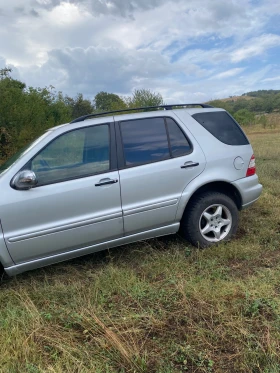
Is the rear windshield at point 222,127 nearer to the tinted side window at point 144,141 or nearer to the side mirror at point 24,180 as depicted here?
the tinted side window at point 144,141

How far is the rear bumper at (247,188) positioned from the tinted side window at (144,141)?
3.36 feet

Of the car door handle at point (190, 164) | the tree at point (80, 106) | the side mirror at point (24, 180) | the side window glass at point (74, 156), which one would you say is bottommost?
the car door handle at point (190, 164)

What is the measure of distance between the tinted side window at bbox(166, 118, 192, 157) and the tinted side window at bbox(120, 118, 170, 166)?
7 cm

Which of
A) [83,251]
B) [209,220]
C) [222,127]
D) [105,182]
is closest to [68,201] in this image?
[105,182]

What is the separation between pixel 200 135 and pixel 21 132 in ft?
35.6

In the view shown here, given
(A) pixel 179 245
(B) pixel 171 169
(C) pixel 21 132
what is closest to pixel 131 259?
(A) pixel 179 245

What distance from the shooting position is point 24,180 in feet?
9.33

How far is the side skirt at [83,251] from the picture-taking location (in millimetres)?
2990

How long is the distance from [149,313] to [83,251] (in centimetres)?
106

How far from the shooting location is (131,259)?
3666 mm

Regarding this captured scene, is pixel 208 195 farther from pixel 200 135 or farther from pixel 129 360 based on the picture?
pixel 129 360

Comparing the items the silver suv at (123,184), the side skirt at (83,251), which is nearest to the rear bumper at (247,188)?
the silver suv at (123,184)

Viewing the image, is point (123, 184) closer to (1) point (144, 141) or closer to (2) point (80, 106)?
(1) point (144, 141)

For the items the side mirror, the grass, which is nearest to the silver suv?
the side mirror
